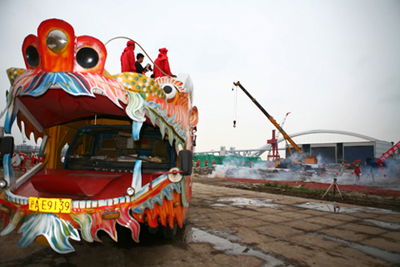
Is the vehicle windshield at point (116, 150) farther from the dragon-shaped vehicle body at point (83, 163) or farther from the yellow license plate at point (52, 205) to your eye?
the yellow license plate at point (52, 205)

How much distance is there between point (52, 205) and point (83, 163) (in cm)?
155

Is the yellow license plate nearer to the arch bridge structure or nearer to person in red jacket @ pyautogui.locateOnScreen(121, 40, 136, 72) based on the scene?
person in red jacket @ pyautogui.locateOnScreen(121, 40, 136, 72)

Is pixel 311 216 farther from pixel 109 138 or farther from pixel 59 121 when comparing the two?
pixel 59 121

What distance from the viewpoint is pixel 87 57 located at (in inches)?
120

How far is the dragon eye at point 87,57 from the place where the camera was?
3010 millimetres

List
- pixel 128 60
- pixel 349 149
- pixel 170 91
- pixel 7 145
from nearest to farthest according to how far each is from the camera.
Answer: pixel 7 145, pixel 170 91, pixel 128 60, pixel 349 149

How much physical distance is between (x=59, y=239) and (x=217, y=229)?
3.46 meters

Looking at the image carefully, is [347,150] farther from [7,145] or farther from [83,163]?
[7,145]

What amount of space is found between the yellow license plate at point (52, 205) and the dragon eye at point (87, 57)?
1630mm

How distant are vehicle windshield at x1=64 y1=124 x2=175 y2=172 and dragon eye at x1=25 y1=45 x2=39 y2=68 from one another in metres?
1.72

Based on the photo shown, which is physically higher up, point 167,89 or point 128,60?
point 128,60

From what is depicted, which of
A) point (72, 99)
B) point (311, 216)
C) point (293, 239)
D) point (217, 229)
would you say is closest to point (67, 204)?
point (72, 99)

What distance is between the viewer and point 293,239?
15.6ft

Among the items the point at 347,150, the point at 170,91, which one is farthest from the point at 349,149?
the point at 170,91
